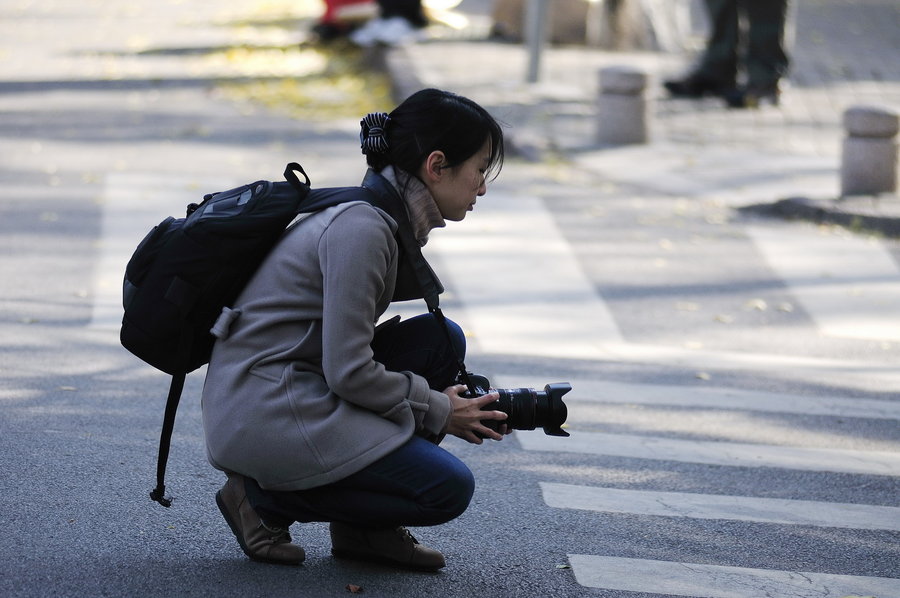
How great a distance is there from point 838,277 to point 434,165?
5441mm

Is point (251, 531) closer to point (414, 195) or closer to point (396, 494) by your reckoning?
point (396, 494)

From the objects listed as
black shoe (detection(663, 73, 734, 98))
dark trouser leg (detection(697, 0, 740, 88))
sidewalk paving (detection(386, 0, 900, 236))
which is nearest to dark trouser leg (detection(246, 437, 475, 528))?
sidewalk paving (detection(386, 0, 900, 236))

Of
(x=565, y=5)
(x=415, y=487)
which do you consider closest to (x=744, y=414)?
(x=415, y=487)

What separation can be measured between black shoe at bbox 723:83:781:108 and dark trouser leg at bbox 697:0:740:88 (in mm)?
288

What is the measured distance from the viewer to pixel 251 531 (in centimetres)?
366

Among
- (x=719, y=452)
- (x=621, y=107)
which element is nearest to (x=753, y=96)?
(x=621, y=107)

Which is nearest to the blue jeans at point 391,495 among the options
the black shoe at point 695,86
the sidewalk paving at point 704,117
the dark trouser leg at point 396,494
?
the dark trouser leg at point 396,494

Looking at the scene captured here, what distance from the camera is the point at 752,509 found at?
461 cm

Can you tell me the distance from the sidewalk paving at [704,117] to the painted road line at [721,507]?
5.13m

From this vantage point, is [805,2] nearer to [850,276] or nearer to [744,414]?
[850,276]

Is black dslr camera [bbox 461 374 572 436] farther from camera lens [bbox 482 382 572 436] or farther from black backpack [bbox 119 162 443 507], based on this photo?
black backpack [bbox 119 162 443 507]

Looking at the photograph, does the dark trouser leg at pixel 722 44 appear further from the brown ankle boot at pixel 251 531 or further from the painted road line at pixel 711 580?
the brown ankle boot at pixel 251 531

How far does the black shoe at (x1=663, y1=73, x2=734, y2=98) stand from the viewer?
558 inches

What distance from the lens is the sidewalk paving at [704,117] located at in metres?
10.5
